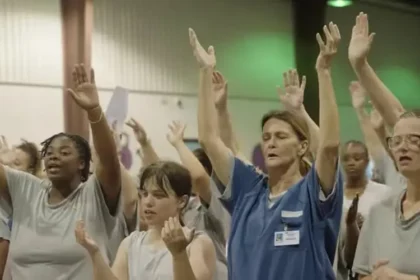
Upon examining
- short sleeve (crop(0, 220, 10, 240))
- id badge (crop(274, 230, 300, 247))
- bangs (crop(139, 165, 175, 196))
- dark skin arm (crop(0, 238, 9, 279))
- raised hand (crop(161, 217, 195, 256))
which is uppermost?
bangs (crop(139, 165, 175, 196))

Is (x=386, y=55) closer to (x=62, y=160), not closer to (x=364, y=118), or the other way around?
(x=364, y=118)

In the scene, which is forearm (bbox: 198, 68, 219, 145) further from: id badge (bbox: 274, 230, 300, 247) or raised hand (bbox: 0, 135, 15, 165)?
raised hand (bbox: 0, 135, 15, 165)

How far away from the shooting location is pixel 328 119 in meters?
2.33

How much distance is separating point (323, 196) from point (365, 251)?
10.2 inches

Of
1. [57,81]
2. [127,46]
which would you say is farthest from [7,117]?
[127,46]

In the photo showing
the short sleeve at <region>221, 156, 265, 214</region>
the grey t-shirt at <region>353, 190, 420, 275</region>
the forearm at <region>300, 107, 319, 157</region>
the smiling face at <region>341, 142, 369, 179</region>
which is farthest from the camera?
the smiling face at <region>341, 142, 369, 179</region>

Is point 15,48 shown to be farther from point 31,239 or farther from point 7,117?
point 31,239

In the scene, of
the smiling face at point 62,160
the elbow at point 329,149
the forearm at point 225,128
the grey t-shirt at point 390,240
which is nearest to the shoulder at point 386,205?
the grey t-shirt at point 390,240

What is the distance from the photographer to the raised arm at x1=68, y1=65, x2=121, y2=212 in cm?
285

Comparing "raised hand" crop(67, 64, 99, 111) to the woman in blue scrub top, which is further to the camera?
"raised hand" crop(67, 64, 99, 111)

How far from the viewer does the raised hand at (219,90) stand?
3027 mm

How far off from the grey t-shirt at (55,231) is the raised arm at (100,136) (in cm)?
5

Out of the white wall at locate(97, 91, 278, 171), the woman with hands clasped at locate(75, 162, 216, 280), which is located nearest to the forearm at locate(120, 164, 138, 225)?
the woman with hands clasped at locate(75, 162, 216, 280)

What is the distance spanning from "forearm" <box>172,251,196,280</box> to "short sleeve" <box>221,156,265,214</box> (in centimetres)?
47
